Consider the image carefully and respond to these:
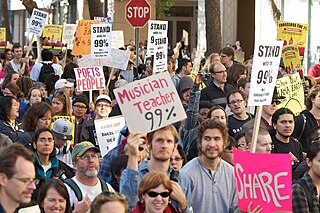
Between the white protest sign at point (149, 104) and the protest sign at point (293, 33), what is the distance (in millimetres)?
10347

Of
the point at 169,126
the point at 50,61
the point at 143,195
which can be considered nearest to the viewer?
the point at 143,195

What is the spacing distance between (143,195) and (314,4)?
25.5 metres

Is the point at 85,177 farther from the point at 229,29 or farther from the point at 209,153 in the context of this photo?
the point at 229,29

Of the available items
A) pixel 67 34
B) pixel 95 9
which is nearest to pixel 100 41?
pixel 67 34

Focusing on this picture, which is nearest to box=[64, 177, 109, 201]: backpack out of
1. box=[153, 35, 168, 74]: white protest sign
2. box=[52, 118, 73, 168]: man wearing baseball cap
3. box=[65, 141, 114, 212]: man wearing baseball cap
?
box=[65, 141, 114, 212]: man wearing baseball cap

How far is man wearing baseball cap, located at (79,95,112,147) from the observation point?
13852 mm

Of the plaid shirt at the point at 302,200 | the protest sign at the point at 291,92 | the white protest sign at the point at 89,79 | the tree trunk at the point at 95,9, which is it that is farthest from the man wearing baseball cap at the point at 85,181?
the tree trunk at the point at 95,9

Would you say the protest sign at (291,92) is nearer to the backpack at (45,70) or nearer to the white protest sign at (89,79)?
the white protest sign at (89,79)

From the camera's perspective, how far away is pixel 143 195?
8164 mm

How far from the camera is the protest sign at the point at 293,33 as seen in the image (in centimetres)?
1975

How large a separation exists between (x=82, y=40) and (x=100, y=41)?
2.88m

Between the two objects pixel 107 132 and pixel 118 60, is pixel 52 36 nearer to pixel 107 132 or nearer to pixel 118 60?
pixel 118 60

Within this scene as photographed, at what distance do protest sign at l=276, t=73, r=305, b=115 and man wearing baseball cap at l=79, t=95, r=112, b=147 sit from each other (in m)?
2.57

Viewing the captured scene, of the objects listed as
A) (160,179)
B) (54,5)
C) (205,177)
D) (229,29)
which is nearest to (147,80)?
(205,177)
